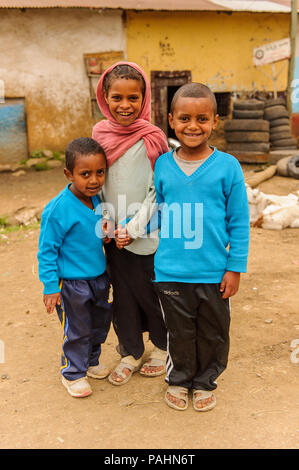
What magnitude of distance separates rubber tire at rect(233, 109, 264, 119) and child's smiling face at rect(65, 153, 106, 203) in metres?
8.25

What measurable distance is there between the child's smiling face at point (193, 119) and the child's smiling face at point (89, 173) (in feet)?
1.38

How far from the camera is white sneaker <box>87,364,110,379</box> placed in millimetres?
2709

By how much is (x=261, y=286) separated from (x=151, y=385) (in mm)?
1660

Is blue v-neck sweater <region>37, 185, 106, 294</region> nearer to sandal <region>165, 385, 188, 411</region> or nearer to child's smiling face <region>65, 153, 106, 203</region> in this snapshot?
child's smiling face <region>65, 153, 106, 203</region>

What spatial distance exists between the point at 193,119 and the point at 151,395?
1432 mm

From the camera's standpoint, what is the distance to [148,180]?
2.40 m

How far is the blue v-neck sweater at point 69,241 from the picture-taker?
7.66ft

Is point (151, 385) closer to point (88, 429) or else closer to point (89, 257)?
point (88, 429)

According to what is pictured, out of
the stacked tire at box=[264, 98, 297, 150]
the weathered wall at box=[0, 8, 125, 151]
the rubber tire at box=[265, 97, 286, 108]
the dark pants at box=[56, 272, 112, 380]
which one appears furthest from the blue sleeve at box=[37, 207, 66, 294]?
the rubber tire at box=[265, 97, 286, 108]

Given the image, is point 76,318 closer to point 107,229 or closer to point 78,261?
point 78,261

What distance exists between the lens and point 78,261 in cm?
242

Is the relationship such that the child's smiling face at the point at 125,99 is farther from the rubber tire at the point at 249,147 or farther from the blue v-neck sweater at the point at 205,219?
the rubber tire at the point at 249,147

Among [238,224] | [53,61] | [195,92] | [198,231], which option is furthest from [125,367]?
[53,61]

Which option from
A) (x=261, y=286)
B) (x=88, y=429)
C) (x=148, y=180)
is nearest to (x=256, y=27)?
(x=261, y=286)
